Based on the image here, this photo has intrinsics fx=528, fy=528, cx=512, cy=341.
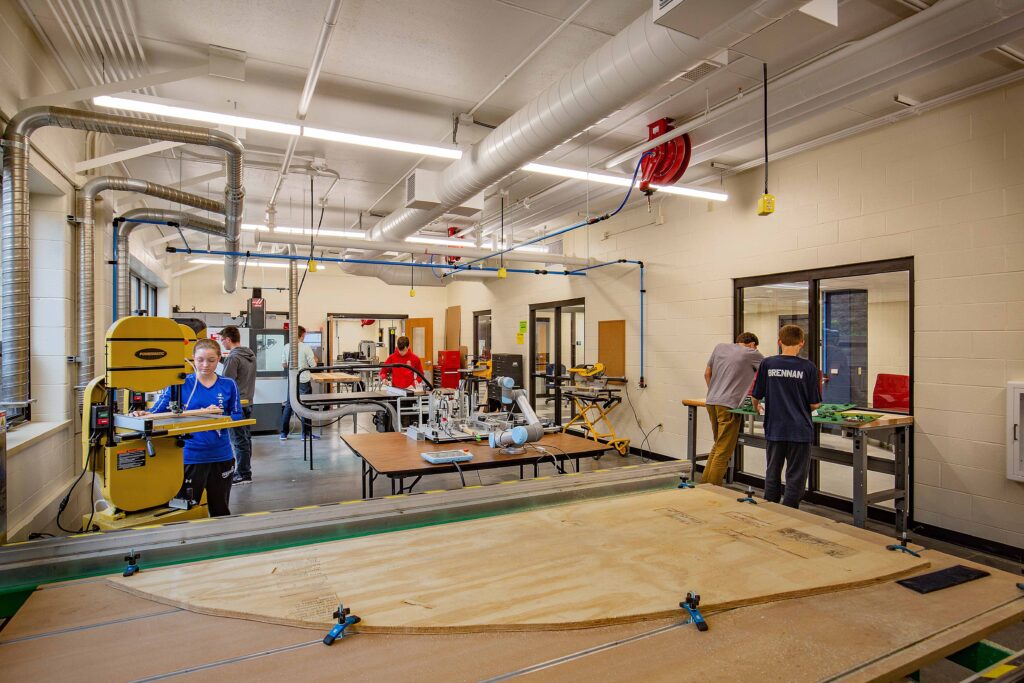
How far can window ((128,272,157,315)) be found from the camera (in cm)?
792

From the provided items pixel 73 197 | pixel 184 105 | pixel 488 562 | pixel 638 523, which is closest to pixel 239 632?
pixel 488 562

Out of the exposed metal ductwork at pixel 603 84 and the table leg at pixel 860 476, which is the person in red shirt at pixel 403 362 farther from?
the table leg at pixel 860 476

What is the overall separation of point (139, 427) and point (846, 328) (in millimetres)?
5154

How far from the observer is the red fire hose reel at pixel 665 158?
424 cm

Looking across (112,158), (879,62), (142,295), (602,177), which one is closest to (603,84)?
(879,62)

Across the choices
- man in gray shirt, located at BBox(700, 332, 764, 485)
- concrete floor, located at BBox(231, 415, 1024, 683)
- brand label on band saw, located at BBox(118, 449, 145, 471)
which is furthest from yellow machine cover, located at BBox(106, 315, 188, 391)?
man in gray shirt, located at BBox(700, 332, 764, 485)

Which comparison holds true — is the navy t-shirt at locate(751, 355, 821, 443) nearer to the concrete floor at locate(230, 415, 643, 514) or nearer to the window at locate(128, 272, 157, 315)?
the concrete floor at locate(230, 415, 643, 514)

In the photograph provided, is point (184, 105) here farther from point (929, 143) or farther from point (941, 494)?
point (941, 494)

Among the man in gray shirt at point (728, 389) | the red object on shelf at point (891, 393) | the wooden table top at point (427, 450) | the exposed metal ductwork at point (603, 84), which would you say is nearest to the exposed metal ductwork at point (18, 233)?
the wooden table top at point (427, 450)

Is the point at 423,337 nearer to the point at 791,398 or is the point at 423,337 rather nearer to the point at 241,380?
the point at 241,380

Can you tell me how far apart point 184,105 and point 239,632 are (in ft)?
10.7

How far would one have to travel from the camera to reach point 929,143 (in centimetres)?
391

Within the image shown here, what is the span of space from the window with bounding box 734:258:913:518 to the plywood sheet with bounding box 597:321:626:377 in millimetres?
1730

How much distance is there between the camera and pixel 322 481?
517 centimetres
